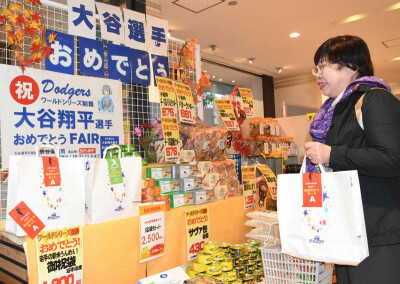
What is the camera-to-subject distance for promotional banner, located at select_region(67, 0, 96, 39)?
245cm

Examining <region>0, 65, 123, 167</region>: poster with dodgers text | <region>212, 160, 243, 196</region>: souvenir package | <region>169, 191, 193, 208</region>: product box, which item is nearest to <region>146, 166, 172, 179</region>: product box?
<region>169, 191, 193, 208</region>: product box

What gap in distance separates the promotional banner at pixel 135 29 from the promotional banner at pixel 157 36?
0.06 m

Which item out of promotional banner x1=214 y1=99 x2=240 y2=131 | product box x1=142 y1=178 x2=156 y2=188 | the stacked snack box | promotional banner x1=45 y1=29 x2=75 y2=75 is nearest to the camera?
the stacked snack box

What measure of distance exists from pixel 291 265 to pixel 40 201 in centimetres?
124

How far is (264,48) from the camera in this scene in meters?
7.23

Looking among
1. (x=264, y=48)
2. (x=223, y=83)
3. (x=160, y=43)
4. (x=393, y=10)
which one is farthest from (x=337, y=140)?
(x=223, y=83)

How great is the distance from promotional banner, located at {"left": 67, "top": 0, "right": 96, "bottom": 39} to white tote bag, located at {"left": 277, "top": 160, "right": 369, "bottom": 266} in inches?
78.3

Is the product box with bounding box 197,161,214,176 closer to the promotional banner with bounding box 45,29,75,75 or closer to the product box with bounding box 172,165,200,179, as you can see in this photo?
the product box with bounding box 172,165,200,179

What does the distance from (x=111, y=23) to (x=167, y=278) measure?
219 centimetres

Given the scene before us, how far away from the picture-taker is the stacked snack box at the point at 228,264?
174 cm

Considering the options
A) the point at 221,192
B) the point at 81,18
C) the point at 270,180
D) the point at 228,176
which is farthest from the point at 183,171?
the point at 81,18

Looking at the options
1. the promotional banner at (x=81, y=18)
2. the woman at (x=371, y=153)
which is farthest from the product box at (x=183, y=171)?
the promotional banner at (x=81, y=18)

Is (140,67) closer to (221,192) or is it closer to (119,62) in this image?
(119,62)

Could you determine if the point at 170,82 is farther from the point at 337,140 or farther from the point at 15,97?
the point at 337,140
